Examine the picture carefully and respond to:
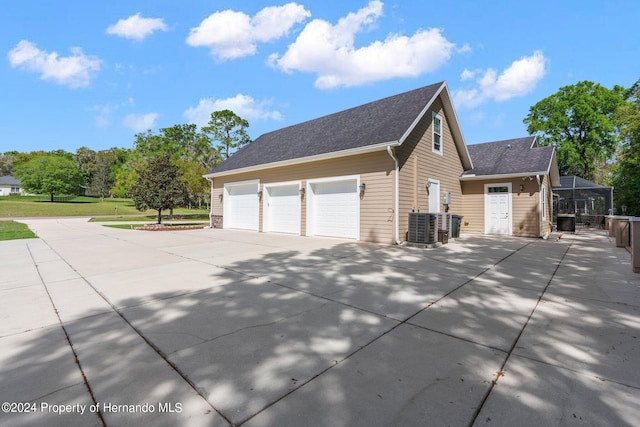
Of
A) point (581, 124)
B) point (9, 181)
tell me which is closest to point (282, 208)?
point (581, 124)

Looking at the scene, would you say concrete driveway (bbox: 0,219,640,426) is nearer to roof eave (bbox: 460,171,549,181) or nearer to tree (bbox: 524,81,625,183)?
roof eave (bbox: 460,171,549,181)

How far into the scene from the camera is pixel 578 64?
1508 cm

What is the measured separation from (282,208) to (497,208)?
984cm

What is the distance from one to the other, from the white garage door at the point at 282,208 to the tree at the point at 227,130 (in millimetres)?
26897

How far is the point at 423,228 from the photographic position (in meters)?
8.66

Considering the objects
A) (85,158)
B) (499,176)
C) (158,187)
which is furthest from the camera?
(85,158)

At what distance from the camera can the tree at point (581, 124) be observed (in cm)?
2566

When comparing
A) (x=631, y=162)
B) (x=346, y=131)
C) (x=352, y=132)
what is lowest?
(x=631, y=162)

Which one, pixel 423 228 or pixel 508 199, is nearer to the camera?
pixel 423 228

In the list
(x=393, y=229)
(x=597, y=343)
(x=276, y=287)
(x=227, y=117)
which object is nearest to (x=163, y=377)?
(x=276, y=287)

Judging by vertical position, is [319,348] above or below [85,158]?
below

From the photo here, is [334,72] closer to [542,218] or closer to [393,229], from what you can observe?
[393,229]

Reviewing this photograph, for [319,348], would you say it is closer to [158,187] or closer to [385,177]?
[385,177]

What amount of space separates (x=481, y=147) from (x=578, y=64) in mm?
6809
